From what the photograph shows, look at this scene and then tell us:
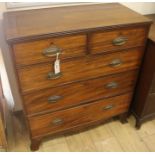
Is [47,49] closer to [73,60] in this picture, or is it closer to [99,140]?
[73,60]

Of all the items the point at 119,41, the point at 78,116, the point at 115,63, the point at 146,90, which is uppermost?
the point at 119,41

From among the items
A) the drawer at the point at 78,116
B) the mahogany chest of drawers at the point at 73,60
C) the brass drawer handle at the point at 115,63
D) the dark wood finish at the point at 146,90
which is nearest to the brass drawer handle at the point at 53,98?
the mahogany chest of drawers at the point at 73,60

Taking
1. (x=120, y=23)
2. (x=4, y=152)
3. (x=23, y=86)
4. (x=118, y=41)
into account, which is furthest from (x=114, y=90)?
(x=4, y=152)

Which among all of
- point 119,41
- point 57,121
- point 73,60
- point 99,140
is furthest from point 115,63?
point 99,140

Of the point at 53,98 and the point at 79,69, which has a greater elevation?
the point at 79,69

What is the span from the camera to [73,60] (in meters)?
1.17

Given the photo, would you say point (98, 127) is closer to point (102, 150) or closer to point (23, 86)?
point (102, 150)

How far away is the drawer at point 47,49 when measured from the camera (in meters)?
1.03

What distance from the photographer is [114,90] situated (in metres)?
1.47

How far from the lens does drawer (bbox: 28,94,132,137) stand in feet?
4.55

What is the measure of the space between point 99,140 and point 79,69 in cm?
70

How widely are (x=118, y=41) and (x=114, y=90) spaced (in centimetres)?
40

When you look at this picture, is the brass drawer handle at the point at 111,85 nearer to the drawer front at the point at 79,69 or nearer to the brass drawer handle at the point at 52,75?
the drawer front at the point at 79,69

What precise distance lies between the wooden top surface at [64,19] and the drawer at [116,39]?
50 mm
